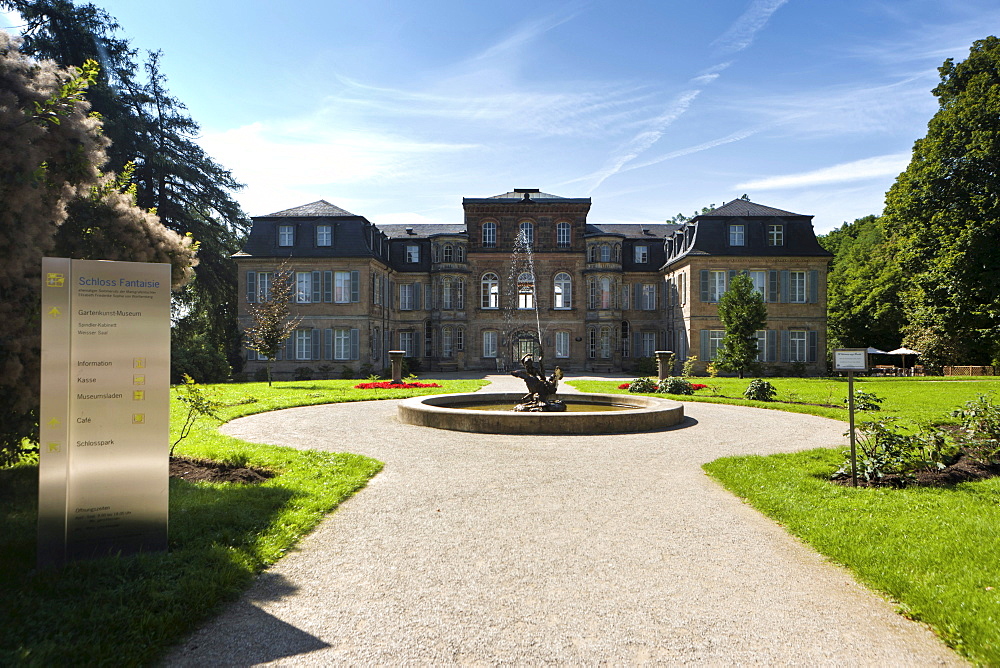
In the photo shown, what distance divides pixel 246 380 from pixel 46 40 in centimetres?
1778

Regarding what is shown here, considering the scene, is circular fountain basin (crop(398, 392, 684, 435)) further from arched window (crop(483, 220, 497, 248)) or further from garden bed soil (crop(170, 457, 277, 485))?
arched window (crop(483, 220, 497, 248))

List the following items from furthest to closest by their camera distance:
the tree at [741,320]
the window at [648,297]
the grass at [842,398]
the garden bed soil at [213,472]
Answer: the window at [648,297] < the tree at [741,320] < the grass at [842,398] < the garden bed soil at [213,472]

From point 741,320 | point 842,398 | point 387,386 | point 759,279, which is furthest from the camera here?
point 759,279

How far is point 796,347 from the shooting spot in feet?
107

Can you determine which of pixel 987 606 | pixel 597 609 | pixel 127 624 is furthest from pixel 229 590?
pixel 987 606

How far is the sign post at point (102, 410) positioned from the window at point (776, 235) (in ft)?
112

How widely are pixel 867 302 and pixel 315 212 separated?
41256 mm

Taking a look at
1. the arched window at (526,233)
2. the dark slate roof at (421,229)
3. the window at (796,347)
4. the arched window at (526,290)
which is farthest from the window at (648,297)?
the dark slate roof at (421,229)

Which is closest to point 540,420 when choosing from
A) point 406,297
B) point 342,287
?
point 342,287

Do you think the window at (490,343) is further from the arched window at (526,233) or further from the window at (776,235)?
the window at (776,235)

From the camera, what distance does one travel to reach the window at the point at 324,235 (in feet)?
110

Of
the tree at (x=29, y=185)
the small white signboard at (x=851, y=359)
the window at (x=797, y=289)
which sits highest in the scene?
the window at (x=797, y=289)

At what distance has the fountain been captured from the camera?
11.5m

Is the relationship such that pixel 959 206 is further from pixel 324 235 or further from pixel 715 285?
pixel 324 235
